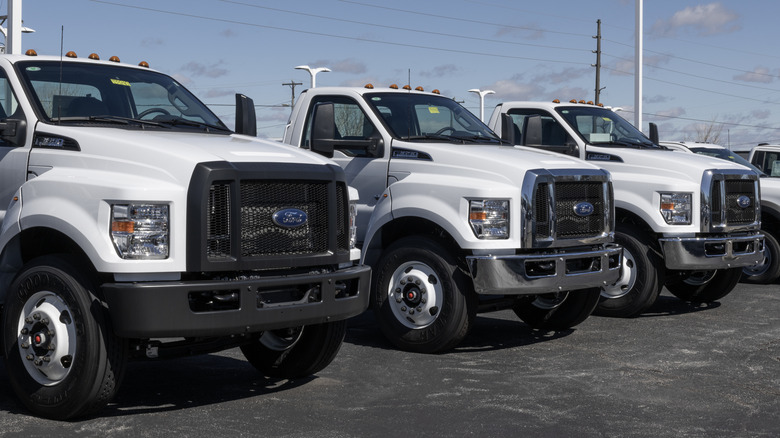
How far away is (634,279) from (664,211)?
77 centimetres

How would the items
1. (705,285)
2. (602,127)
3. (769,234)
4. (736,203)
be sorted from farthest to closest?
1. (769,234)
2. (705,285)
3. (602,127)
4. (736,203)

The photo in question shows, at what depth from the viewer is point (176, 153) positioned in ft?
19.9

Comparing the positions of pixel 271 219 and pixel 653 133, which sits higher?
pixel 653 133

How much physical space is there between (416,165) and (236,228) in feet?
10.8

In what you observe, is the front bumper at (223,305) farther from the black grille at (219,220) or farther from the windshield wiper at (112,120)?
the windshield wiper at (112,120)

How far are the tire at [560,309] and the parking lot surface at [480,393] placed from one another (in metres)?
0.18

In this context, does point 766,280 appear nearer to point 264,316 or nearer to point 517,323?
point 517,323

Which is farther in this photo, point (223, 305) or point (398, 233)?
point (398, 233)

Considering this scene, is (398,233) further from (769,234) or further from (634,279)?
(769,234)

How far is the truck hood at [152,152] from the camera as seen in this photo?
601 cm

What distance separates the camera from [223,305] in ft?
19.6

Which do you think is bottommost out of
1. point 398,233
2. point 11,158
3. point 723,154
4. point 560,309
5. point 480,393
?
point 480,393

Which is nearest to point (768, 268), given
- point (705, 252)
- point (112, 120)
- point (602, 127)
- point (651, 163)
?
point (602, 127)

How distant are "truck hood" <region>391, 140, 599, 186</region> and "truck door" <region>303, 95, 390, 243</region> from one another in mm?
170
